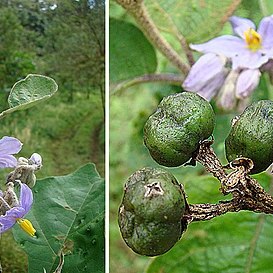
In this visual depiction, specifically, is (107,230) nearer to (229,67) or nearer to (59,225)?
(59,225)

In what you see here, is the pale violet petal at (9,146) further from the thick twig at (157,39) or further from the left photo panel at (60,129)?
the thick twig at (157,39)

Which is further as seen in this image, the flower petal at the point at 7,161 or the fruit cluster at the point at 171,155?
the flower petal at the point at 7,161

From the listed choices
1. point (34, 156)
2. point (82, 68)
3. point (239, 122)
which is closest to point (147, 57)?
point (82, 68)

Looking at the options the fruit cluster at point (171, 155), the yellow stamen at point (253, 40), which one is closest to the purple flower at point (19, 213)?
the fruit cluster at point (171, 155)

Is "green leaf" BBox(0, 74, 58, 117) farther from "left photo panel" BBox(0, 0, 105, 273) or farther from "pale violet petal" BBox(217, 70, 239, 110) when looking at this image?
"pale violet petal" BBox(217, 70, 239, 110)

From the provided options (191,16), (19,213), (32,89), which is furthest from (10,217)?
(191,16)

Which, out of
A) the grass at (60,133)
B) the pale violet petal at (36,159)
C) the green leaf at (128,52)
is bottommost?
the grass at (60,133)

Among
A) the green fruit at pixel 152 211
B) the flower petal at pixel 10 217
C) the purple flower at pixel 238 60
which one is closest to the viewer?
the green fruit at pixel 152 211

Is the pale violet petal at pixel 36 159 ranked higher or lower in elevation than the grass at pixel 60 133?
higher
